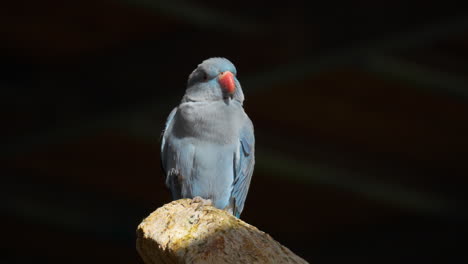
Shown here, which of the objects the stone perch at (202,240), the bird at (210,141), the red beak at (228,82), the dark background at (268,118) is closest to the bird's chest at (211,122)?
the bird at (210,141)

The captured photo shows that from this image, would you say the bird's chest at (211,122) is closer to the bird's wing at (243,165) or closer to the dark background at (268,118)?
the bird's wing at (243,165)

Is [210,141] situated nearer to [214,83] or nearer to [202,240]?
[214,83]

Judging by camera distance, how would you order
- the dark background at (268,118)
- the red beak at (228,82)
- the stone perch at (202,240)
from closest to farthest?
the stone perch at (202,240)
the red beak at (228,82)
the dark background at (268,118)

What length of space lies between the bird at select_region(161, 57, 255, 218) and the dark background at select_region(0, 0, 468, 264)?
290cm

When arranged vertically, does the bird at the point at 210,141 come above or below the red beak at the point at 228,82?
below

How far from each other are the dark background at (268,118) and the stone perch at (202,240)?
438 cm

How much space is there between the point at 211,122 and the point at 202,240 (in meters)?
1.56

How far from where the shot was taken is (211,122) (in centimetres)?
454

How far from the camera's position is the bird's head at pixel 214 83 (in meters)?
4.57

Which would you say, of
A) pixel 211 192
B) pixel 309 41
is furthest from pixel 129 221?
pixel 211 192

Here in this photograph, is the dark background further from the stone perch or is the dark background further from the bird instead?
the stone perch

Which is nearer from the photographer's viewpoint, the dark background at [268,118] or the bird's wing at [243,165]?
the bird's wing at [243,165]

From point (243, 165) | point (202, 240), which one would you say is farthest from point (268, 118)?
point (202, 240)

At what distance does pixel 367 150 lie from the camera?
8.85 m
